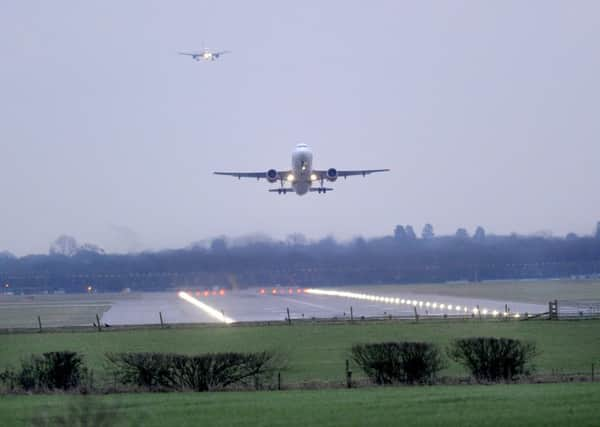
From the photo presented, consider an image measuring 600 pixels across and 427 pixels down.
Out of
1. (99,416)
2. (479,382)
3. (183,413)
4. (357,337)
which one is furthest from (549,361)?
(99,416)

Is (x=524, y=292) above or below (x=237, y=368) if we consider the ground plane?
above

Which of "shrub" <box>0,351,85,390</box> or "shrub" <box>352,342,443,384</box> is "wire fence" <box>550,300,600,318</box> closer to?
"shrub" <box>352,342,443,384</box>

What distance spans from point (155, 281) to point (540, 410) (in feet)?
471

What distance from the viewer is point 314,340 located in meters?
50.3

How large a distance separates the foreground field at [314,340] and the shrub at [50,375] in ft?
6.01

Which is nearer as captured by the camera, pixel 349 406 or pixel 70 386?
pixel 349 406

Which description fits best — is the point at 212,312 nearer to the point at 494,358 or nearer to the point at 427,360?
the point at 494,358

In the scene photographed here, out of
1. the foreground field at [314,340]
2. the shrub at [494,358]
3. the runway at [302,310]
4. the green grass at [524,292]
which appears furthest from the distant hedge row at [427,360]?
the green grass at [524,292]

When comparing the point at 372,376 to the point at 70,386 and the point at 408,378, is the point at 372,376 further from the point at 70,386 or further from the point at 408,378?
the point at 70,386

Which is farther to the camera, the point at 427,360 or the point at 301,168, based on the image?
the point at 301,168

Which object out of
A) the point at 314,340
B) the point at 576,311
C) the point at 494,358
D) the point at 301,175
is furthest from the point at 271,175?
the point at 494,358

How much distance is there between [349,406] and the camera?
938 inches

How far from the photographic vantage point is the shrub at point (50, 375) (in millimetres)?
31609

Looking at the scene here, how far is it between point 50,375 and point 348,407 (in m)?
11.8
